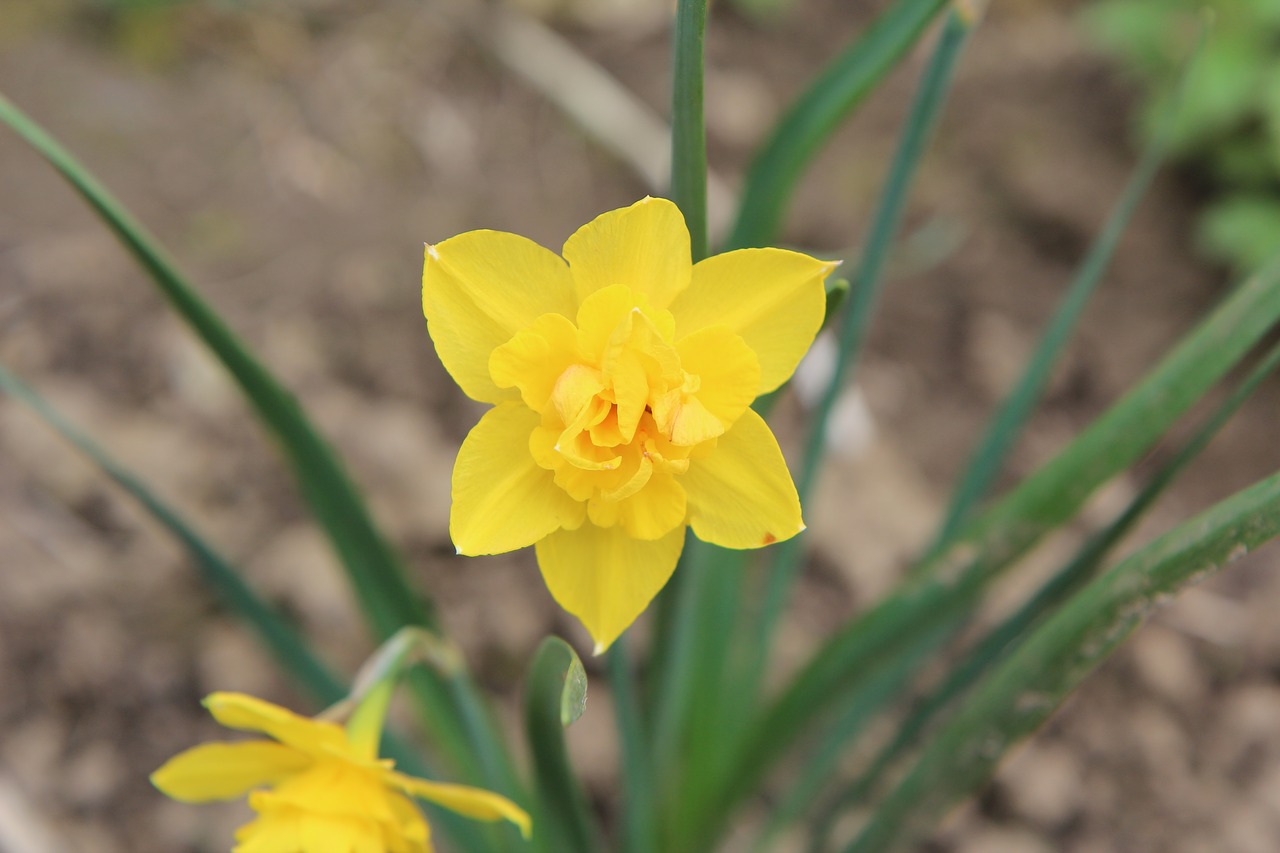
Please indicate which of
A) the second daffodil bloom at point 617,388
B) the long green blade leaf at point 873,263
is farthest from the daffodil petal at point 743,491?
the long green blade leaf at point 873,263

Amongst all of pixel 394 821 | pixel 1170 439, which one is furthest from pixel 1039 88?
pixel 394 821

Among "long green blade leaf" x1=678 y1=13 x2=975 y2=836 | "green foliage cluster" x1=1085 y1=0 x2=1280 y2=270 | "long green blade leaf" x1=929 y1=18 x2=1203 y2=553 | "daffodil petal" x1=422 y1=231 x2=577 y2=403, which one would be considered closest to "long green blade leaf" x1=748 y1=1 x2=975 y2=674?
"long green blade leaf" x1=678 y1=13 x2=975 y2=836

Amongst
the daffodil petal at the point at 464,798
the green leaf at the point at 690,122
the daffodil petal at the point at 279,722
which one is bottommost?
the daffodil petal at the point at 464,798

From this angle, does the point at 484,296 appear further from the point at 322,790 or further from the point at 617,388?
the point at 322,790

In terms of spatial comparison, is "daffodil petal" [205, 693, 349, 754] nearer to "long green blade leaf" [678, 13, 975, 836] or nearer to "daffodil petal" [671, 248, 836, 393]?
"daffodil petal" [671, 248, 836, 393]

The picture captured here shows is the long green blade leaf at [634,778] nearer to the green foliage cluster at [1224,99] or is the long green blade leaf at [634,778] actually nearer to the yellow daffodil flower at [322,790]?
the yellow daffodil flower at [322,790]

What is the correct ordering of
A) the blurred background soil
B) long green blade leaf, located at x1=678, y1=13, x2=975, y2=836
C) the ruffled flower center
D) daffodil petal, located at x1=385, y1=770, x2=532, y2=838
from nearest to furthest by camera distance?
the ruffled flower center → daffodil petal, located at x1=385, y1=770, x2=532, y2=838 → long green blade leaf, located at x1=678, y1=13, x2=975, y2=836 → the blurred background soil
